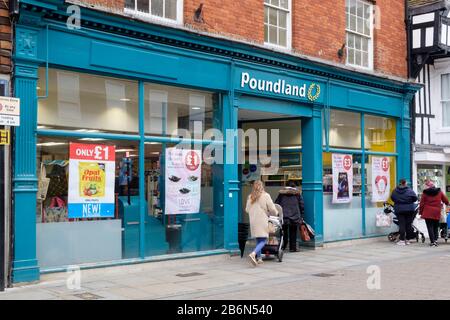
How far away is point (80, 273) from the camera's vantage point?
957 centimetres

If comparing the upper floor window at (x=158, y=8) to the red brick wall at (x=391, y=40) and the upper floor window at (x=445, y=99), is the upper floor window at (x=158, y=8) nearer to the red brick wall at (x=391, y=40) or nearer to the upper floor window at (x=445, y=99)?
the red brick wall at (x=391, y=40)

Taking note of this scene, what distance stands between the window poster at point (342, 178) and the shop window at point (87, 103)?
6162 mm

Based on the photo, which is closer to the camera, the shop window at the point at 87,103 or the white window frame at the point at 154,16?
the shop window at the point at 87,103

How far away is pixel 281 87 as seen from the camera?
13203 mm

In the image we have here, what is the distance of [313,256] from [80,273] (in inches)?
217

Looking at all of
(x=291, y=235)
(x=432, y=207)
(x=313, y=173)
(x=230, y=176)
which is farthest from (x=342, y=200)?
(x=230, y=176)

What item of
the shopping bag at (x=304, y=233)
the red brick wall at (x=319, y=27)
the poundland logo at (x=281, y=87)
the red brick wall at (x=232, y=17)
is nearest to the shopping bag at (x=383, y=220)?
the shopping bag at (x=304, y=233)

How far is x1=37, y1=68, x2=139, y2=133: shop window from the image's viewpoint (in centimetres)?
955

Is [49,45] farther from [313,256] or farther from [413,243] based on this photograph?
[413,243]

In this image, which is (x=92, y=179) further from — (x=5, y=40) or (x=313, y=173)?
(x=313, y=173)

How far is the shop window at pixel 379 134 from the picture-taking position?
16047 mm

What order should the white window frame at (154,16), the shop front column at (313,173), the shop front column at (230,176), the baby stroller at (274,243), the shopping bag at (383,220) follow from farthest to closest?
1. the shopping bag at (383,220)
2. the shop front column at (313,173)
3. the shop front column at (230,176)
4. the baby stroller at (274,243)
5. the white window frame at (154,16)

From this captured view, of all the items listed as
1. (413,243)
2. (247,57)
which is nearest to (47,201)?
(247,57)
